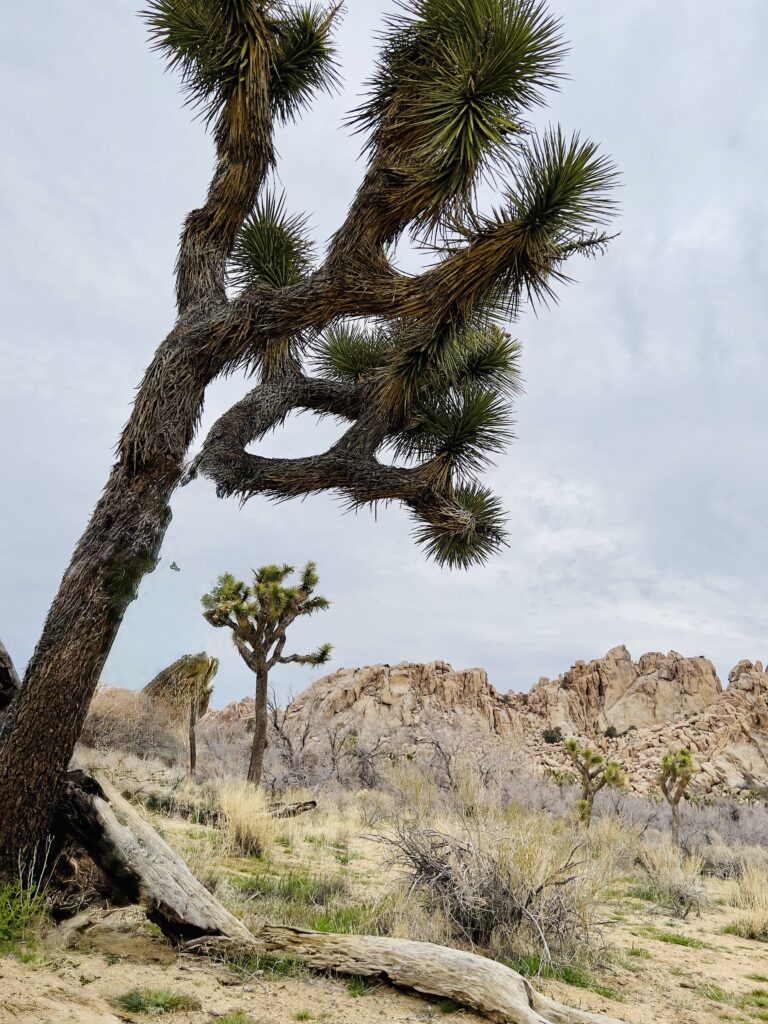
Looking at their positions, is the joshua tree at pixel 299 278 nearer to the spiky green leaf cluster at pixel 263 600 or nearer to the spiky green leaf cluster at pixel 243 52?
the spiky green leaf cluster at pixel 243 52

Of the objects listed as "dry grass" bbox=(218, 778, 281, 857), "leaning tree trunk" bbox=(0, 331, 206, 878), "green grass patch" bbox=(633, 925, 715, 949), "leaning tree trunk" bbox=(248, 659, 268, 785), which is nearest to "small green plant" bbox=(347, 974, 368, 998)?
"leaning tree trunk" bbox=(0, 331, 206, 878)

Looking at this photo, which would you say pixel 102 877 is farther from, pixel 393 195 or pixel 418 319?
pixel 393 195

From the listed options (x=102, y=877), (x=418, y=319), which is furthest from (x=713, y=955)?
(x=418, y=319)

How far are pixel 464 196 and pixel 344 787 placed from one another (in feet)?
41.8

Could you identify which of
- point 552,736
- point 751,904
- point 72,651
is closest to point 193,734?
point 751,904

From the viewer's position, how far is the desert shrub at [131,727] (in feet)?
59.3

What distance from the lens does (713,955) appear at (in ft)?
20.2

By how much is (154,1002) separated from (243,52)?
23.2 ft

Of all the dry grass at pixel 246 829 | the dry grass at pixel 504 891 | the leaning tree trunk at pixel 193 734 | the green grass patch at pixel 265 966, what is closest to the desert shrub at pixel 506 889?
the dry grass at pixel 504 891

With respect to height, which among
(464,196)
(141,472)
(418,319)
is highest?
(464,196)

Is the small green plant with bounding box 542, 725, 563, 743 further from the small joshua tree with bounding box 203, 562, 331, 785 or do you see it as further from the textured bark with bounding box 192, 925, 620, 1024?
the textured bark with bounding box 192, 925, 620, 1024

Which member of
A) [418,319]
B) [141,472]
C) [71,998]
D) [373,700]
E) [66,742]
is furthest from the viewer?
[373,700]

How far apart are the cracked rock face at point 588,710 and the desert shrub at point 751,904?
1843cm

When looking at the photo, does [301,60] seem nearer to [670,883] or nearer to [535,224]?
[535,224]
